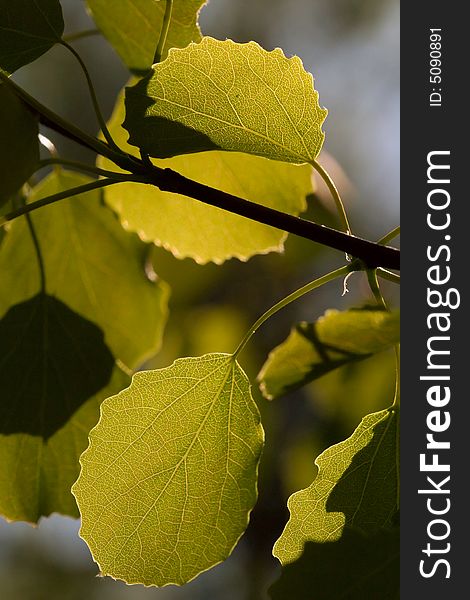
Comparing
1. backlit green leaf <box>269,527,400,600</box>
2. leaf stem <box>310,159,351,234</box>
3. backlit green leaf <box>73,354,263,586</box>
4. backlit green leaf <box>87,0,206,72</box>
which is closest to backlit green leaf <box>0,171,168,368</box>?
backlit green leaf <box>87,0,206,72</box>

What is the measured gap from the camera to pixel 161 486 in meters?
0.96

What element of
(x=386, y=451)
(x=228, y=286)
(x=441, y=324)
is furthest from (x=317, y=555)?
(x=228, y=286)

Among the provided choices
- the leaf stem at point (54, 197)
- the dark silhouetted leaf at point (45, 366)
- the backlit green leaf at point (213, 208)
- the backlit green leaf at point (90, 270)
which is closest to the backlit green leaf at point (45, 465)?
the dark silhouetted leaf at point (45, 366)

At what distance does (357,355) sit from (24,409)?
0.50 m

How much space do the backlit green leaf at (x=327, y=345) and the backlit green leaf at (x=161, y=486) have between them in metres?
0.11

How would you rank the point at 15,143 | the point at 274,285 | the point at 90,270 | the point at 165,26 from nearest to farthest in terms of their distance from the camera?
the point at 15,143 → the point at 165,26 → the point at 90,270 → the point at 274,285

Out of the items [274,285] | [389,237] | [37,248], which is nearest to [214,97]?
[389,237]

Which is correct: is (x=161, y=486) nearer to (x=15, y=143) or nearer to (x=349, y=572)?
(x=349, y=572)

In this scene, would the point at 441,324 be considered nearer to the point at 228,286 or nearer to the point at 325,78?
the point at 228,286

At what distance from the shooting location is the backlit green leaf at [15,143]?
35.5 inches

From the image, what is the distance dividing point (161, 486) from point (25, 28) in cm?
51

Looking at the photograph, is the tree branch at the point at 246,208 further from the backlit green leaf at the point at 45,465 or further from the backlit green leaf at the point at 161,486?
the backlit green leaf at the point at 45,465

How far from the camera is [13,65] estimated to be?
3.22 ft

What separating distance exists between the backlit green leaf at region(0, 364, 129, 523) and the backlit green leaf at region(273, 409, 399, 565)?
0.41m
